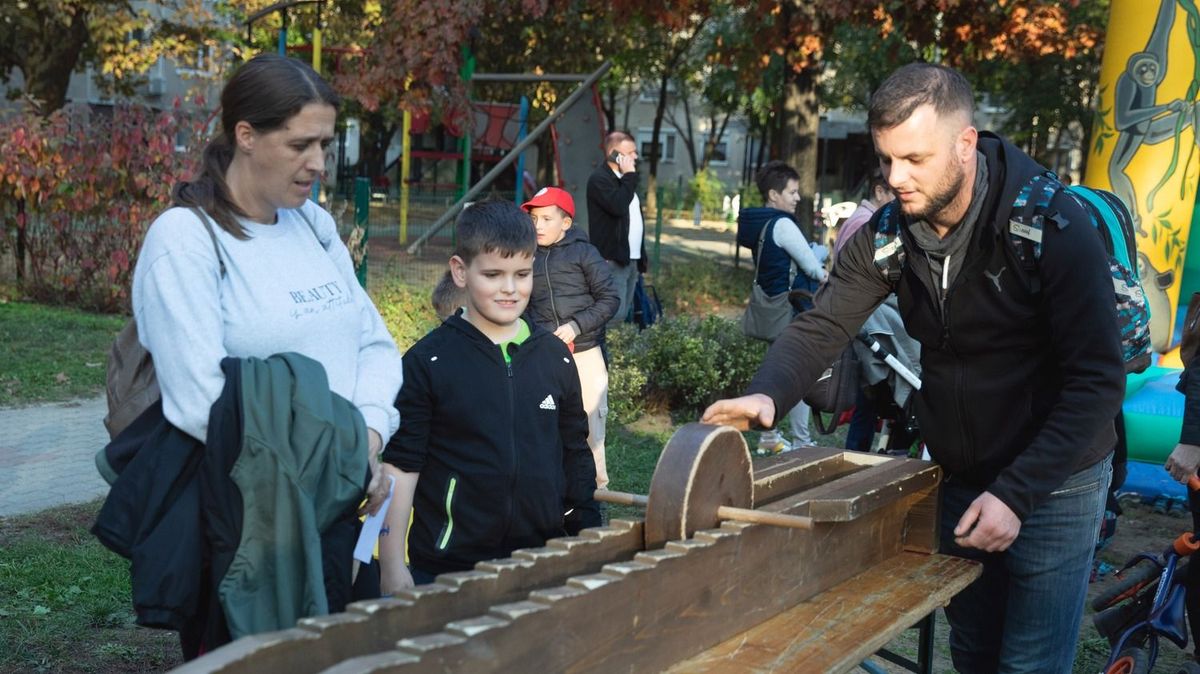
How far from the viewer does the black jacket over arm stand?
823 centimetres

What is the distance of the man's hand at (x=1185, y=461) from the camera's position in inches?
158

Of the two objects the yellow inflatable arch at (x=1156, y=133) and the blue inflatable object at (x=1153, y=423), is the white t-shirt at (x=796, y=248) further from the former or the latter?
the yellow inflatable arch at (x=1156, y=133)

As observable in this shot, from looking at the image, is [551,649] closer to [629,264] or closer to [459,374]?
[459,374]

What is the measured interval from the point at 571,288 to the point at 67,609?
8.99ft

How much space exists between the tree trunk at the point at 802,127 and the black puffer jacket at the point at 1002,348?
12.0 metres

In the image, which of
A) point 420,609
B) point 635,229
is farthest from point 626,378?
point 420,609

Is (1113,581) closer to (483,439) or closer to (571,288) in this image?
(571,288)

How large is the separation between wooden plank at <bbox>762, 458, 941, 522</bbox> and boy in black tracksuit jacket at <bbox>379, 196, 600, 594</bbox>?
1.98 feet

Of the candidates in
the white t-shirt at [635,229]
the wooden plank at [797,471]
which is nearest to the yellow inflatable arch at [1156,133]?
the white t-shirt at [635,229]

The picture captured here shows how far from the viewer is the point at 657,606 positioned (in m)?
2.21

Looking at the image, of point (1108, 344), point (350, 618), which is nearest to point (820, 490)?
point (1108, 344)

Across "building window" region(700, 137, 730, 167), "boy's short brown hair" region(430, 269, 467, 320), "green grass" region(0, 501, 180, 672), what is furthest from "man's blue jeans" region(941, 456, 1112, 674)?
"building window" region(700, 137, 730, 167)

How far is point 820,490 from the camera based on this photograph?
2.96 m

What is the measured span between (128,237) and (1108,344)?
10.6 metres
